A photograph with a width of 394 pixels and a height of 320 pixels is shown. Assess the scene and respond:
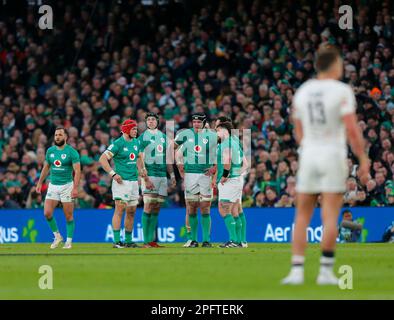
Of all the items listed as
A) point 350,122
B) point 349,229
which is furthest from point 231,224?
point 350,122

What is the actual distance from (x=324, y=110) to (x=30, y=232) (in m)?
17.5

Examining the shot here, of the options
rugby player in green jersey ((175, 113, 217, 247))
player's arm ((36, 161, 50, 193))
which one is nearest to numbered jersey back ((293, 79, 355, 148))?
rugby player in green jersey ((175, 113, 217, 247))

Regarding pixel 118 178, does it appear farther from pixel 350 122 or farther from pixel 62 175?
pixel 350 122

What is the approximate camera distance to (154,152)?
2059cm

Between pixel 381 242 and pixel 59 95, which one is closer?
pixel 381 242

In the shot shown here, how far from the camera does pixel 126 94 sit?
101ft

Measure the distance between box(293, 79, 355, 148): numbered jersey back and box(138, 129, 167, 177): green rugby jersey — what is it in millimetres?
10037

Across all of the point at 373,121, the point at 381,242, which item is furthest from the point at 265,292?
the point at 373,121

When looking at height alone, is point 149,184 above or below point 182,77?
below

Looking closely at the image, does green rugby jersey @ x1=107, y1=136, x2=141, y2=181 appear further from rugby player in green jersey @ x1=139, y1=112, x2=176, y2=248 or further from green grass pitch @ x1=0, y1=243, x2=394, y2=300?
green grass pitch @ x1=0, y1=243, x2=394, y2=300

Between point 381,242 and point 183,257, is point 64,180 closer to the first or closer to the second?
point 183,257

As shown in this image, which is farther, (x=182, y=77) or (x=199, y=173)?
(x=182, y=77)

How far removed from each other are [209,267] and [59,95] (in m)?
18.5

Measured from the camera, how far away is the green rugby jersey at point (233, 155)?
20.1 meters
